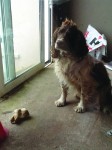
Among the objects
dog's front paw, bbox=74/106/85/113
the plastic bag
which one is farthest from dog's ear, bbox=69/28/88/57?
the plastic bag

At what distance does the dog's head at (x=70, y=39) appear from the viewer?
1.68 m

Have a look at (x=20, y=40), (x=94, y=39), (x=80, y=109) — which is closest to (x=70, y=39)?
(x=80, y=109)

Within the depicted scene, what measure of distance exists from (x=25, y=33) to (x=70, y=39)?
3.29 feet

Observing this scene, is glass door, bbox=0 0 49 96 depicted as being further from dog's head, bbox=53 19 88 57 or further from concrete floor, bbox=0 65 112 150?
dog's head, bbox=53 19 88 57

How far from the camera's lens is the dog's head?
1.68 m

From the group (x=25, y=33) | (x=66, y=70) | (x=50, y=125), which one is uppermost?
(x=25, y=33)

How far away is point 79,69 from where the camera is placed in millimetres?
1833

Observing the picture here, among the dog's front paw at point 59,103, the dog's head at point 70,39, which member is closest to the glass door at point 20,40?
the dog's front paw at point 59,103

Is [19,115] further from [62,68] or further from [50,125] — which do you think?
[62,68]

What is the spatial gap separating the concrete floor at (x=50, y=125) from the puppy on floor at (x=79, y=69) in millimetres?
108

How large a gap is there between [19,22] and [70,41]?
93 centimetres

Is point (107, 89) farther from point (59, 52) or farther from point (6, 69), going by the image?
point (6, 69)

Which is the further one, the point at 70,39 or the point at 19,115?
the point at 19,115

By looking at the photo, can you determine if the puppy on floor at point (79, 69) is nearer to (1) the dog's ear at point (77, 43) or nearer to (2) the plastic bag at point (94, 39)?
(1) the dog's ear at point (77, 43)
